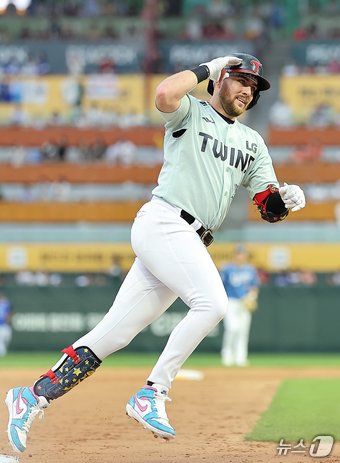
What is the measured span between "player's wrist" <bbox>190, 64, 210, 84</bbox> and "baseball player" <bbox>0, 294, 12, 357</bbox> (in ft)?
43.4

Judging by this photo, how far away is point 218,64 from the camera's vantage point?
560cm

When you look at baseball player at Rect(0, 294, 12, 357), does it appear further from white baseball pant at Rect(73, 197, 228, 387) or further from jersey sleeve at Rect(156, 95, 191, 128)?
jersey sleeve at Rect(156, 95, 191, 128)

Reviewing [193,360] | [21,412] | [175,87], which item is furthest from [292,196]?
[193,360]

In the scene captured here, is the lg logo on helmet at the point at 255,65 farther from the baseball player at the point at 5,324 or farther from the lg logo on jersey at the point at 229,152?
the baseball player at the point at 5,324

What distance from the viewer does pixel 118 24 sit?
27641 mm

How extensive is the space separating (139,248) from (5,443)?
1875 mm

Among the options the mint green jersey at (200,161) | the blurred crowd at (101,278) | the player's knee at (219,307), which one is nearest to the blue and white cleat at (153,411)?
the player's knee at (219,307)

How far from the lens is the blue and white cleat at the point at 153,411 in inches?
212

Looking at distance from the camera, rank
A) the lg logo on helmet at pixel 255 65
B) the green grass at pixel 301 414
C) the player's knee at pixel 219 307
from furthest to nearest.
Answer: the green grass at pixel 301 414 → the lg logo on helmet at pixel 255 65 → the player's knee at pixel 219 307

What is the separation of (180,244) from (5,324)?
43.2 ft

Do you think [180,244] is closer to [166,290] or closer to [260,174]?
[166,290]

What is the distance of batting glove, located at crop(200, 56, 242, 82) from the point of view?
18.2ft

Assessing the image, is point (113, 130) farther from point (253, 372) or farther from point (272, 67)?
point (253, 372)
